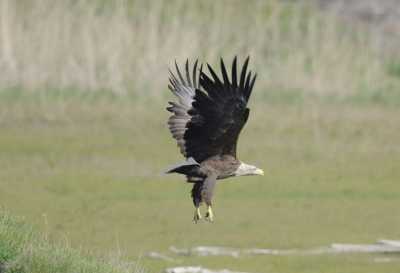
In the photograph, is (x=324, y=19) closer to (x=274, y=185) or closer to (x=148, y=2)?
(x=148, y=2)

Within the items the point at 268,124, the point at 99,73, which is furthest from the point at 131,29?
the point at 268,124

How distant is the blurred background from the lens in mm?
12148

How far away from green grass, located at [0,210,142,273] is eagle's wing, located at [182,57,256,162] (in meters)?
1.42

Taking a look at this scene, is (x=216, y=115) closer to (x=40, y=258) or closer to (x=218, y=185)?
(x=40, y=258)

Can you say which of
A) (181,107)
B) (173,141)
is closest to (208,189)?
(181,107)

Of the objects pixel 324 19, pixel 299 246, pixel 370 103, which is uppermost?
pixel 324 19

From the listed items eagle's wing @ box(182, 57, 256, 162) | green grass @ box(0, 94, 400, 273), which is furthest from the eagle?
green grass @ box(0, 94, 400, 273)

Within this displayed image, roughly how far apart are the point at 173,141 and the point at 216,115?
26.7ft

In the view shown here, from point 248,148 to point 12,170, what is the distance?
3214 mm

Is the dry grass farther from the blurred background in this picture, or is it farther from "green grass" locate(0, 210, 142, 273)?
"green grass" locate(0, 210, 142, 273)

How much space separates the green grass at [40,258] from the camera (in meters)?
7.76

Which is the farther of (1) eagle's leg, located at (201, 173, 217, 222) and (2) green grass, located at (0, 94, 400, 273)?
(2) green grass, located at (0, 94, 400, 273)

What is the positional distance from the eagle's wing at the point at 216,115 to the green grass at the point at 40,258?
4.67 ft

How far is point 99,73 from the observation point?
2080cm
